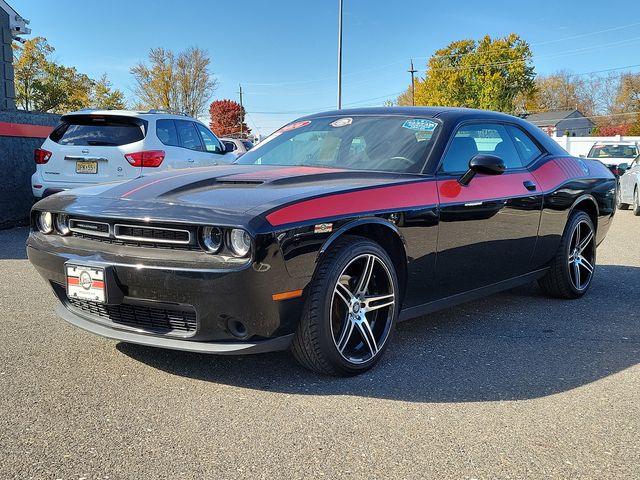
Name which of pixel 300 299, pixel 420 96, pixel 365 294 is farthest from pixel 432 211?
pixel 420 96

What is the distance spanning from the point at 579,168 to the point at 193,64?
34.8 metres

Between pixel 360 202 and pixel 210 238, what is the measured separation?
2.73 feet

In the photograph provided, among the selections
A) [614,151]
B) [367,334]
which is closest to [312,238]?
[367,334]

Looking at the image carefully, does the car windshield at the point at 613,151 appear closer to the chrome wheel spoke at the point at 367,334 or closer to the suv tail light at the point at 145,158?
the suv tail light at the point at 145,158

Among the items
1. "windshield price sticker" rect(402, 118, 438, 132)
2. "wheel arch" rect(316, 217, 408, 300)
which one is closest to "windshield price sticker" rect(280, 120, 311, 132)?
"windshield price sticker" rect(402, 118, 438, 132)

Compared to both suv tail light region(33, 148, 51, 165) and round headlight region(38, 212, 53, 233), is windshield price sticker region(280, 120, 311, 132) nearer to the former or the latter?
round headlight region(38, 212, 53, 233)

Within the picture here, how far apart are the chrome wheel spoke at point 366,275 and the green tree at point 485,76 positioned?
203 feet

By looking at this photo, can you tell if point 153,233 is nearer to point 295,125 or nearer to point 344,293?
point 344,293

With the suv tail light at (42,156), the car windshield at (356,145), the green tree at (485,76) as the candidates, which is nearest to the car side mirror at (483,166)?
the car windshield at (356,145)

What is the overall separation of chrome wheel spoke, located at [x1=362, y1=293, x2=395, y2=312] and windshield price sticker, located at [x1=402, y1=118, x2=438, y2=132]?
1.25 m

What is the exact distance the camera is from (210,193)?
330cm

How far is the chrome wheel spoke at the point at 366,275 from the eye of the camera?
342 centimetres

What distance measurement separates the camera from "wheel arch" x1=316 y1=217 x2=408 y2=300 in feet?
10.8

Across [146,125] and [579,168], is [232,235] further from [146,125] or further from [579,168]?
[146,125]
